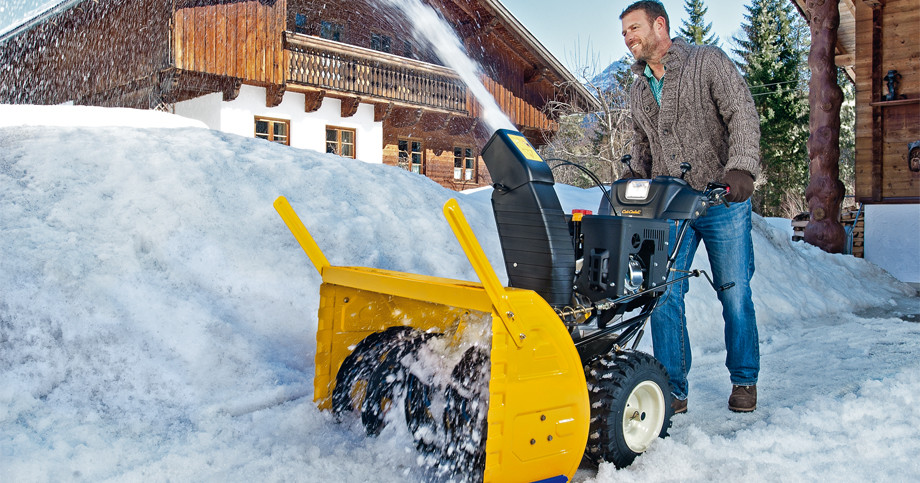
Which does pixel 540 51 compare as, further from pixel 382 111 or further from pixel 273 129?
pixel 273 129

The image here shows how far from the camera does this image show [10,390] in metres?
2.64

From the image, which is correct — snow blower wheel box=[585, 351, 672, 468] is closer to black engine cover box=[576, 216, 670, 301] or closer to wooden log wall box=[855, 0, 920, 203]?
black engine cover box=[576, 216, 670, 301]

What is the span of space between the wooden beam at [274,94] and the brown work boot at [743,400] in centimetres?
1321

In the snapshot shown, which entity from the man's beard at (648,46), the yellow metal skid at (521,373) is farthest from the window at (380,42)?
the yellow metal skid at (521,373)

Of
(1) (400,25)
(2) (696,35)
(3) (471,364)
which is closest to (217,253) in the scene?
(3) (471,364)

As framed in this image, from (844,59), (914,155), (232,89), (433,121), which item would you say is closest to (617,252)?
(914,155)

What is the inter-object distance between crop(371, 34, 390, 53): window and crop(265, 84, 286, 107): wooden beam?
4.19 meters

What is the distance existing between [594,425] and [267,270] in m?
2.45

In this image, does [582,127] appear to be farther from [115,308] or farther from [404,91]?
[115,308]

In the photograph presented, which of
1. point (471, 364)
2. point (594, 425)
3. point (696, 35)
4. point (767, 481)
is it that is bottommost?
point (767, 481)

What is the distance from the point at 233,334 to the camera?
3416 mm

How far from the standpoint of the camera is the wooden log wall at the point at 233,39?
519 inches

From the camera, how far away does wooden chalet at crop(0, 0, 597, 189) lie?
13898 mm

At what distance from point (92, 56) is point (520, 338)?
733 inches
